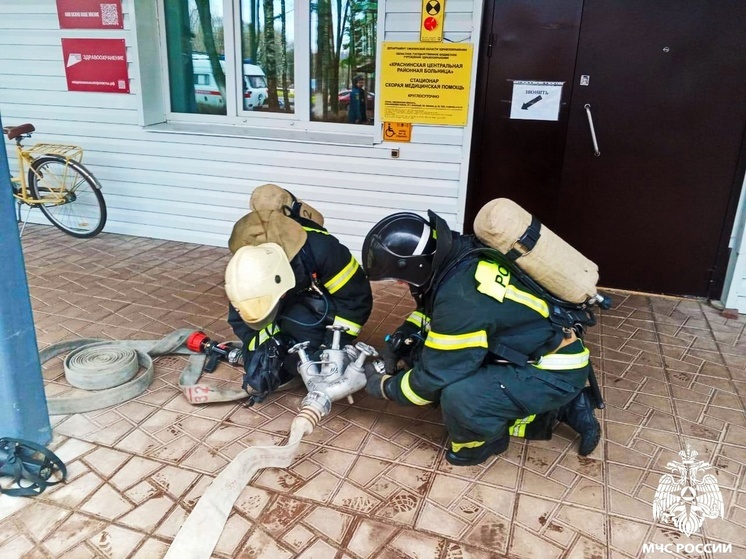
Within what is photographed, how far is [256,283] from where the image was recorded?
2.68 metres

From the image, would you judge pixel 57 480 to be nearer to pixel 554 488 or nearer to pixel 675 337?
pixel 554 488

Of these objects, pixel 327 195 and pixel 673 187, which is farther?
pixel 327 195

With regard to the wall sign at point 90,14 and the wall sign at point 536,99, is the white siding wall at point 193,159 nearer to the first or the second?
the wall sign at point 90,14

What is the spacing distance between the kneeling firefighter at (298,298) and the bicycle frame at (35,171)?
3585 mm

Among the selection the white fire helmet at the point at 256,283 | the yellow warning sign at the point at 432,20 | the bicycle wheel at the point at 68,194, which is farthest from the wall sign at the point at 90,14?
the white fire helmet at the point at 256,283

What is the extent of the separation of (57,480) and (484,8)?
4377 millimetres

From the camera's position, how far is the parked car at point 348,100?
5.47 meters

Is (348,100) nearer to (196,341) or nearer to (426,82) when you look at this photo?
(426,82)

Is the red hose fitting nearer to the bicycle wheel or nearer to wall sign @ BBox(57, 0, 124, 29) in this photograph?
the bicycle wheel

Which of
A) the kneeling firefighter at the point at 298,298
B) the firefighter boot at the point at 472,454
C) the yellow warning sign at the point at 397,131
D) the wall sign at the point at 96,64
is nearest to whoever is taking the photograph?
the firefighter boot at the point at 472,454

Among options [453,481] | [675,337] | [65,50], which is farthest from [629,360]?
[65,50]

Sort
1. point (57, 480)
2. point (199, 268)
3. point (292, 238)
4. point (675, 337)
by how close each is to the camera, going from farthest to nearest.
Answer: point (199, 268), point (675, 337), point (292, 238), point (57, 480)

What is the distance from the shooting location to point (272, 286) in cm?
274

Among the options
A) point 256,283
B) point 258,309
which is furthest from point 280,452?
point 256,283
